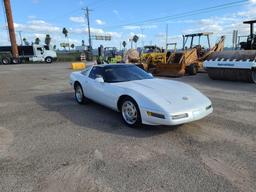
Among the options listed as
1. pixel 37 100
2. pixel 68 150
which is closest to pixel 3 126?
pixel 68 150

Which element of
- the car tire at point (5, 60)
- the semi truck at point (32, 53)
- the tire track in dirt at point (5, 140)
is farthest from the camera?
the semi truck at point (32, 53)

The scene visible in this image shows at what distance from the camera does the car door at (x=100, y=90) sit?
17.6 feet

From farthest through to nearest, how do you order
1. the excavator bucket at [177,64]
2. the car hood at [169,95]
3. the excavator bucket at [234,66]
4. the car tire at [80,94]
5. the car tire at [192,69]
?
the car tire at [192,69] → the excavator bucket at [177,64] → the excavator bucket at [234,66] → the car tire at [80,94] → the car hood at [169,95]

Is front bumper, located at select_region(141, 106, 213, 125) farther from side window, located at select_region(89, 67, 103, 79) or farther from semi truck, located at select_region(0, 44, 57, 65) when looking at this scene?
semi truck, located at select_region(0, 44, 57, 65)

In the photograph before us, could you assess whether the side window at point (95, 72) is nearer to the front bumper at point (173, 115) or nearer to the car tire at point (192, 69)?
the front bumper at point (173, 115)

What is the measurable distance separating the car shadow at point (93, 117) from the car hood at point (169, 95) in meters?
0.66

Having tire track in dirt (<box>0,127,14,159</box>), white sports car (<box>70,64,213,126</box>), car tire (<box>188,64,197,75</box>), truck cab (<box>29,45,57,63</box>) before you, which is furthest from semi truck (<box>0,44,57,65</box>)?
tire track in dirt (<box>0,127,14,159</box>)

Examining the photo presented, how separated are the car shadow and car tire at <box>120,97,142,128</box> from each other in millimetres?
108

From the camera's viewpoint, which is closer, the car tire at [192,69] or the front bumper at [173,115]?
the front bumper at [173,115]

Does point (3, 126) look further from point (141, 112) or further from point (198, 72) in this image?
point (198, 72)

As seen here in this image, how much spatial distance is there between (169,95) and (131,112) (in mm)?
866

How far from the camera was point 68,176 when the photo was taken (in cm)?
314

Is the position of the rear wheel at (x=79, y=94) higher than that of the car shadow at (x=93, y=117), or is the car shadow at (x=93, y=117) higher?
the rear wheel at (x=79, y=94)

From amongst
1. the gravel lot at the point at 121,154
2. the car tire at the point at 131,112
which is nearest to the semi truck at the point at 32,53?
the gravel lot at the point at 121,154
